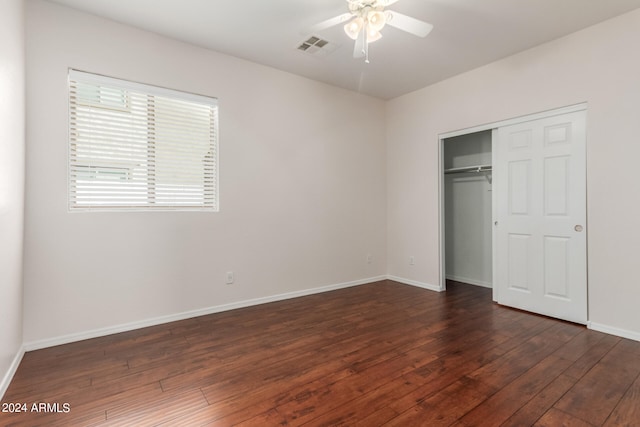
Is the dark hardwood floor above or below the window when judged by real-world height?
below

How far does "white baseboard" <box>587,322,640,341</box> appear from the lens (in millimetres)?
2732

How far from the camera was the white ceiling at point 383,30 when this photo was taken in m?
2.68

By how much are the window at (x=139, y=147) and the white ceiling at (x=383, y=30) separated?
0.65 m

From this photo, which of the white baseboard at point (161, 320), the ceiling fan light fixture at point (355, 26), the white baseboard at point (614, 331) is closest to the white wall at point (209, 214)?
the white baseboard at point (161, 320)

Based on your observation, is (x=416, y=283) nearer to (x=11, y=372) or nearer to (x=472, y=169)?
(x=472, y=169)

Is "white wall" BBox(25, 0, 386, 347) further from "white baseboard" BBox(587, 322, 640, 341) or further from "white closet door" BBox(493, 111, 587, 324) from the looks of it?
"white baseboard" BBox(587, 322, 640, 341)

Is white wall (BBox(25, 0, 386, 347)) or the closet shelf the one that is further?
the closet shelf

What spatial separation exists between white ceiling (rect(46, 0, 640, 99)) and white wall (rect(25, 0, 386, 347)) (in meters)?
0.26

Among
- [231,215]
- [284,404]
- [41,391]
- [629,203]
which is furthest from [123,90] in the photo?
[629,203]

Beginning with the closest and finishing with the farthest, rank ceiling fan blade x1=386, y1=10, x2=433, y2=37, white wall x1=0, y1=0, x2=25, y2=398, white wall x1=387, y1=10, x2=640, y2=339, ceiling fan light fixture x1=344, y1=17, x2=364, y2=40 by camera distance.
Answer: white wall x1=0, y1=0, x2=25, y2=398, ceiling fan blade x1=386, y1=10, x2=433, y2=37, ceiling fan light fixture x1=344, y1=17, x2=364, y2=40, white wall x1=387, y1=10, x2=640, y2=339

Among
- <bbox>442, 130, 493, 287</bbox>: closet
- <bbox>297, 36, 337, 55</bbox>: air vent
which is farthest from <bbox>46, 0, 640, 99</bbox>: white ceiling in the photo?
<bbox>442, 130, 493, 287</bbox>: closet

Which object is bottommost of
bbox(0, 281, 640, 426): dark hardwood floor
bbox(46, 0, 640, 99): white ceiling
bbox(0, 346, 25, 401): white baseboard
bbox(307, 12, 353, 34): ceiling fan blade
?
bbox(0, 281, 640, 426): dark hardwood floor

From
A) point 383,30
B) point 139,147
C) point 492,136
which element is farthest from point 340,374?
point 492,136

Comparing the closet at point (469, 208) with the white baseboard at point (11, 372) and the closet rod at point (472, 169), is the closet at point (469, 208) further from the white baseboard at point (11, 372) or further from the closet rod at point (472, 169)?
the white baseboard at point (11, 372)
